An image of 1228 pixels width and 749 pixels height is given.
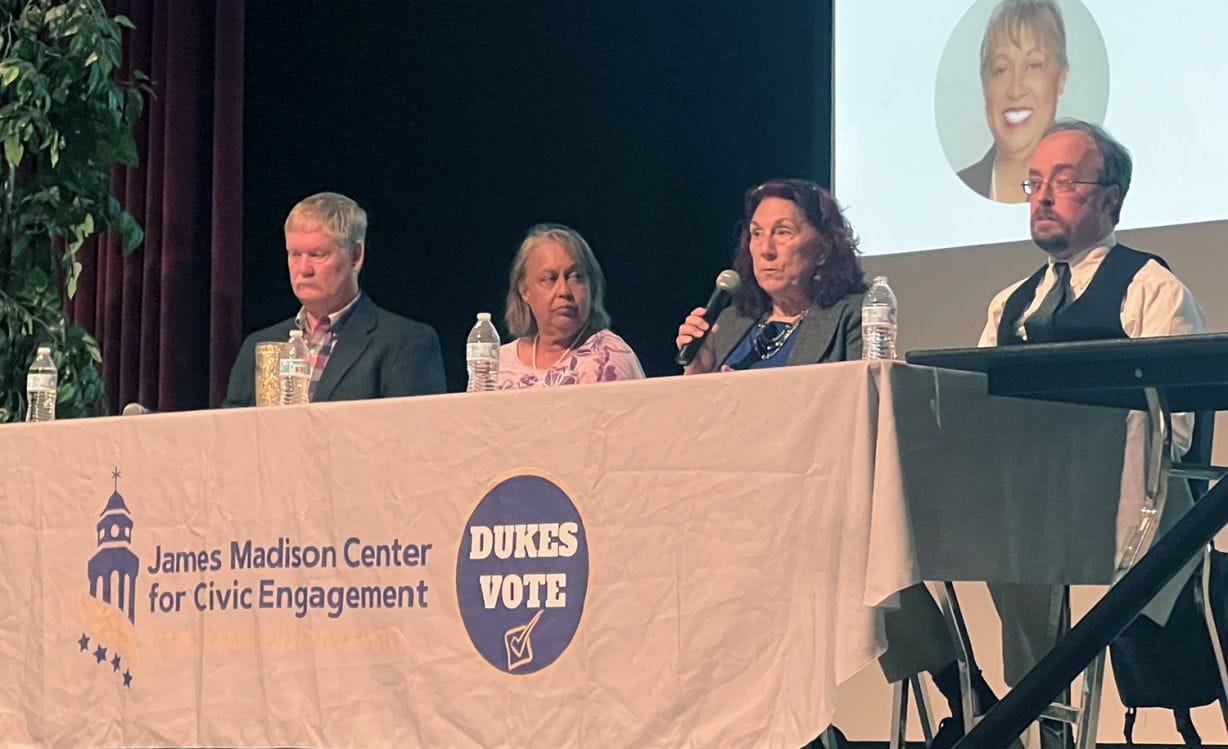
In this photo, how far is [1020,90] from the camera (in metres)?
4.02

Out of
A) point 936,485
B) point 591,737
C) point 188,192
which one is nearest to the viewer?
point 936,485

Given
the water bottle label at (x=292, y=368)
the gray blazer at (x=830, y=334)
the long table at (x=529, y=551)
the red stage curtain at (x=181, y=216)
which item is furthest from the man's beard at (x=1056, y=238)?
the red stage curtain at (x=181, y=216)

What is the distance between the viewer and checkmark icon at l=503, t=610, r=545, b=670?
2121 millimetres

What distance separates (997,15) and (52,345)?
96.6 inches

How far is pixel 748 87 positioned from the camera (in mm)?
4746

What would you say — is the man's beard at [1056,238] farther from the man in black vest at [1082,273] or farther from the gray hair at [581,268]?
the gray hair at [581,268]

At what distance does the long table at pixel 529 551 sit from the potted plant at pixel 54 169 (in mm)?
1771

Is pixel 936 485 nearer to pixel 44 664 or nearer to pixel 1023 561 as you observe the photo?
pixel 1023 561

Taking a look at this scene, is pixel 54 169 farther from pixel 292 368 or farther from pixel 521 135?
pixel 292 368

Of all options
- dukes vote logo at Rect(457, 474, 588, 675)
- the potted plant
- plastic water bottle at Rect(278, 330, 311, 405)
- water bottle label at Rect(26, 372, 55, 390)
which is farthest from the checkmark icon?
the potted plant

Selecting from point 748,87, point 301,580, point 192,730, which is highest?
point 748,87

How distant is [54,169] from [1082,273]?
8.91 feet

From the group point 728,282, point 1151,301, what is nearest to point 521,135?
point 728,282

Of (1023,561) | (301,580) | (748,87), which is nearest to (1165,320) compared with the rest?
(1023,561)
